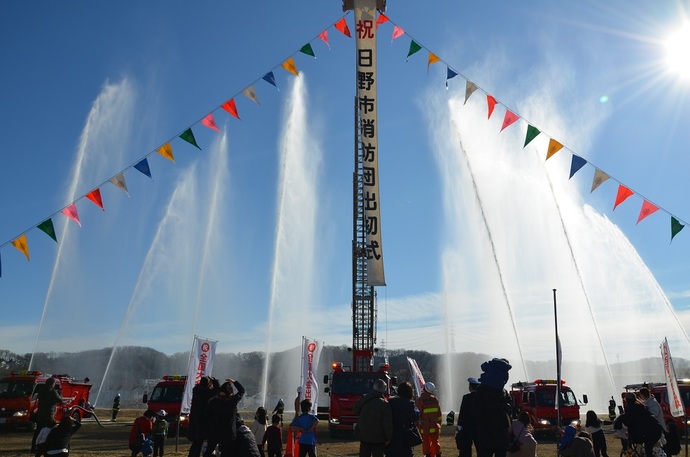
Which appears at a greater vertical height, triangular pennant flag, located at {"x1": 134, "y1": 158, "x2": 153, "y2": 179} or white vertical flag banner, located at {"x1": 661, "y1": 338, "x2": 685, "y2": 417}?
triangular pennant flag, located at {"x1": 134, "y1": 158, "x2": 153, "y2": 179}

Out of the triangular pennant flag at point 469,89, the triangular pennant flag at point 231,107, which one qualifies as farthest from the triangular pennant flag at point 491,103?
the triangular pennant flag at point 231,107

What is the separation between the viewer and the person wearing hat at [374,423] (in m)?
8.05

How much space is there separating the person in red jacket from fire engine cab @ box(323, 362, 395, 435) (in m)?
7.95

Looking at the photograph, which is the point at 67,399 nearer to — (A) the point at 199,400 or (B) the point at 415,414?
(A) the point at 199,400

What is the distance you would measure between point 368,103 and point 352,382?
1224cm

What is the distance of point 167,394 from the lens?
22.3m

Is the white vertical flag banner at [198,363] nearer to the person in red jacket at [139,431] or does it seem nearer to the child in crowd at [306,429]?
the person in red jacket at [139,431]

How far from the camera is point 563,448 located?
1034 cm

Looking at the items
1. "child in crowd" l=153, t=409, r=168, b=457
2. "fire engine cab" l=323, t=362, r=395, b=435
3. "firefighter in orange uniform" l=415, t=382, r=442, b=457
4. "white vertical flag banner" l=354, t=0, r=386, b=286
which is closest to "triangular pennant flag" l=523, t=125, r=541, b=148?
"white vertical flag banner" l=354, t=0, r=386, b=286

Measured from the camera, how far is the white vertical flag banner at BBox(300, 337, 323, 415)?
19.8m

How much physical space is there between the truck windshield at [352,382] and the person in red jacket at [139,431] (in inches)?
→ 323

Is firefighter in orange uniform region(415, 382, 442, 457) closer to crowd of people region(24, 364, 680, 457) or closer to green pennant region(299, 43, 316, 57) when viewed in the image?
crowd of people region(24, 364, 680, 457)

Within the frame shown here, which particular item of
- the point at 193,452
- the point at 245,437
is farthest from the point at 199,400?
the point at 245,437

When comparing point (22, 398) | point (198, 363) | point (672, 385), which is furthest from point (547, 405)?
point (22, 398)
